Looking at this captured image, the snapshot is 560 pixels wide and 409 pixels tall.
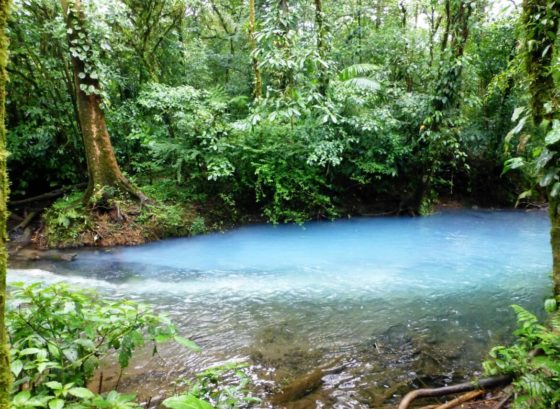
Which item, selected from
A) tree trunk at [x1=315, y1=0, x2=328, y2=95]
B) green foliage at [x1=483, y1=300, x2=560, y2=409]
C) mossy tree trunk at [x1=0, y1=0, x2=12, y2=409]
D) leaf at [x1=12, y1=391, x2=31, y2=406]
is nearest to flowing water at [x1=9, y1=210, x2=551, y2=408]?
green foliage at [x1=483, y1=300, x2=560, y2=409]

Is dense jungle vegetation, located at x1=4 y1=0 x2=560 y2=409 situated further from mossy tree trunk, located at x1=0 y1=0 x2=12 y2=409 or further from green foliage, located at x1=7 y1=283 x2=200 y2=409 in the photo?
mossy tree trunk, located at x1=0 y1=0 x2=12 y2=409

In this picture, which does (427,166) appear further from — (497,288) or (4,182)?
(4,182)

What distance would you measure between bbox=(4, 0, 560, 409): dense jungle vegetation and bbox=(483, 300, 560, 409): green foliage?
14.8 ft

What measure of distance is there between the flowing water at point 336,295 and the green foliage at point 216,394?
0.95 feet

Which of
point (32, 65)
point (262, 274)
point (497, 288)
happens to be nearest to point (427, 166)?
point (497, 288)

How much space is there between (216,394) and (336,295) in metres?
3.47

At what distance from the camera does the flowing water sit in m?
3.63

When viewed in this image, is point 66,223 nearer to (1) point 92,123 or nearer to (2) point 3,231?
(1) point 92,123

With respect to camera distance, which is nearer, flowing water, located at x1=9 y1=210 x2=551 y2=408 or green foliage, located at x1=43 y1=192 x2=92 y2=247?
flowing water, located at x1=9 y1=210 x2=551 y2=408

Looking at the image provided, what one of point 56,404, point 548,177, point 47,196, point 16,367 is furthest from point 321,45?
point 56,404

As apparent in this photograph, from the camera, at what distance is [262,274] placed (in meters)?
6.67

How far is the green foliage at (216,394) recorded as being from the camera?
63.5 inches

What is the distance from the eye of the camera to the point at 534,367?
8.78ft

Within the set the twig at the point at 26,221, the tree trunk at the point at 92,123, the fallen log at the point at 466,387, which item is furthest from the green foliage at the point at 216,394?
the twig at the point at 26,221
